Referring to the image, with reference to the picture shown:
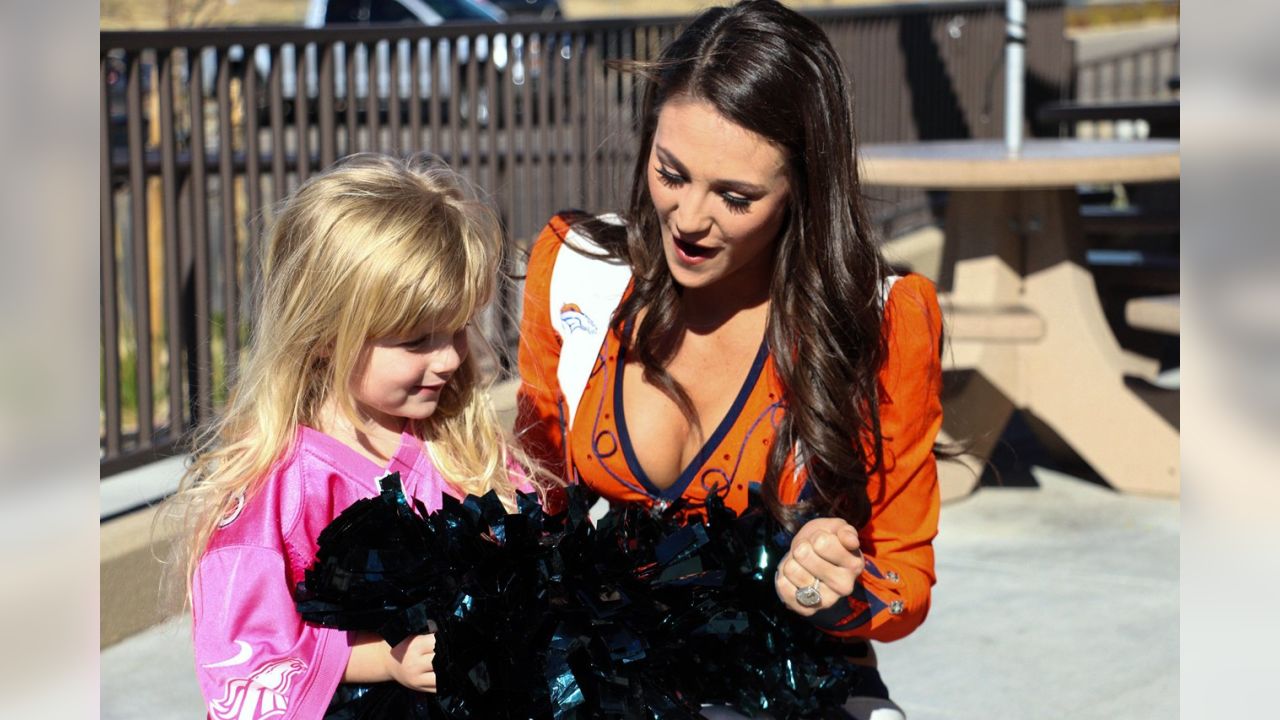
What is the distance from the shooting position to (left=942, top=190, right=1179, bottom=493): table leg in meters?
5.60

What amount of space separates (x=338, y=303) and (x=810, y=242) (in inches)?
27.9

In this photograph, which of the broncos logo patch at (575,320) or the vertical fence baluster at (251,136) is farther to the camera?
the vertical fence baluster at (251,136)

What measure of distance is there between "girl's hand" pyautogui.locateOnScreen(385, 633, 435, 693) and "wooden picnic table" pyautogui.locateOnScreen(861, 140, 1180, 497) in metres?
3.92

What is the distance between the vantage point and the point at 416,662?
5.67 feet

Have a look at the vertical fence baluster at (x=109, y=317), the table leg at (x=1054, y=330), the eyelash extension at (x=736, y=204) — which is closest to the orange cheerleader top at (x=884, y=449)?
the eyelash extension at (x=736, y=204)

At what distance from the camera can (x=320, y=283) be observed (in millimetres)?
1981

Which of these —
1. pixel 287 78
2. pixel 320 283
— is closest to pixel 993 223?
pixel 287 78

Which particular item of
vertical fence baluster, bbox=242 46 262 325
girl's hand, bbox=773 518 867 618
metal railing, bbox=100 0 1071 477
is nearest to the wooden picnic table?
metal railing, bbox=100 0 1071 477

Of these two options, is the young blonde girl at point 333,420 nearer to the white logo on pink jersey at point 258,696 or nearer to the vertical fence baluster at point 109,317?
the white logo on pink jersey at point 258,696

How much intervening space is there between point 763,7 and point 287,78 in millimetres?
3395

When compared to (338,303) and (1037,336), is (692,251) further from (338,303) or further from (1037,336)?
(1037,336)

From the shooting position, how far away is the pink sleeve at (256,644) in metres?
1.76

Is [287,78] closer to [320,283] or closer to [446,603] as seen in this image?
[320,283]
